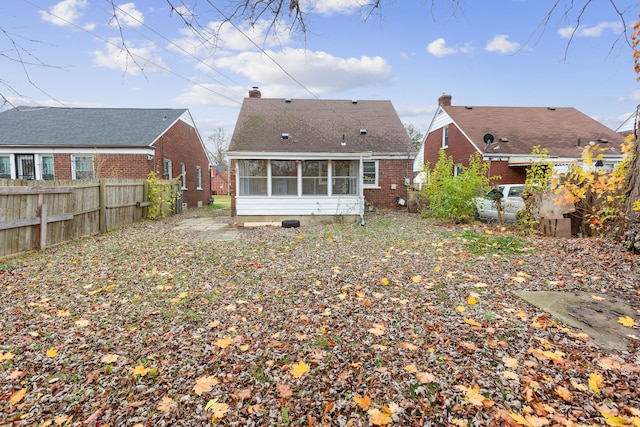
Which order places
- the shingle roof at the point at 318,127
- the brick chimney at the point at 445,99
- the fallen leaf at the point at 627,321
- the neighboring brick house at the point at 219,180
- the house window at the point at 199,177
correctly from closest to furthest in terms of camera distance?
the fallen leaf at the point at 627,321
the shingle roof at the point at 318,127
the brick chimney at the point at 445,99
the house window at the point at 199,177
the neighboring brick house at the point at 219,180

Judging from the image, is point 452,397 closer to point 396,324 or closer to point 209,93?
point 396,324

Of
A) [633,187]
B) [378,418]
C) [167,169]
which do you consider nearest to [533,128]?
[633,187]

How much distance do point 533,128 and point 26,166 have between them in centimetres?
2539

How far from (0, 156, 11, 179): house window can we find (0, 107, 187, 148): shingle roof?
2.84 feet

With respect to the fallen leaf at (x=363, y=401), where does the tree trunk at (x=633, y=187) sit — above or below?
above

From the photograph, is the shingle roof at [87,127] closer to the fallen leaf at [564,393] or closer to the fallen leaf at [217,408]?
the fallen leaf at [217,408]

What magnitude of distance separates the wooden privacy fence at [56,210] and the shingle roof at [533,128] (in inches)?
602

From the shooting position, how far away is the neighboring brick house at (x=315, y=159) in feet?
40.5

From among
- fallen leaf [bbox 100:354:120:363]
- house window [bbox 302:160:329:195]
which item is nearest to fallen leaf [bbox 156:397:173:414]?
fallen leaf [bbox 100:354:120:363]

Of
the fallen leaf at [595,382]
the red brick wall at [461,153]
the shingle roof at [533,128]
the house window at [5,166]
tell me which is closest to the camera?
the fallen leaf at [595,382]

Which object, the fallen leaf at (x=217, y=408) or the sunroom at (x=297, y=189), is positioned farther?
the sunroom at (x=297, y=189)

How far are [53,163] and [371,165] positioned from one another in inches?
598

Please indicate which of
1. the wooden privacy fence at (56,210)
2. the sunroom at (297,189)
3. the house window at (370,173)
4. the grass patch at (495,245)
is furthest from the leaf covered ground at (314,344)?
the house window at (370,173)

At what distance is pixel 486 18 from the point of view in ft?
14.0
